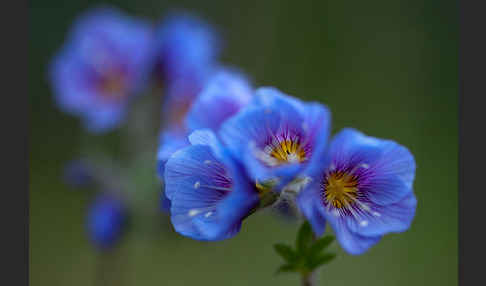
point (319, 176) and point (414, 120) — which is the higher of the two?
point (414, 120)

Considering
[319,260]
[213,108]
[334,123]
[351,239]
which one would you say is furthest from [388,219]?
[334,123]

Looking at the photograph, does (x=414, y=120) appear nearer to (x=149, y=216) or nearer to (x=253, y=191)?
(x=149, y=216)

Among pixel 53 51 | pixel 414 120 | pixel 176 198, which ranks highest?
pixel 53 51

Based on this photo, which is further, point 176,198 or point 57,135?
point 57,135

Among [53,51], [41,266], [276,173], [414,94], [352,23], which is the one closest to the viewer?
[276,173]

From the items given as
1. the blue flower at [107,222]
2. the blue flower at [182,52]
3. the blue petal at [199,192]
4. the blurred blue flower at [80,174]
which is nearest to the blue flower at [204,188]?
the blue petal at [199,192]

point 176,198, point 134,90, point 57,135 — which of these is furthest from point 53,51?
point 176,198
